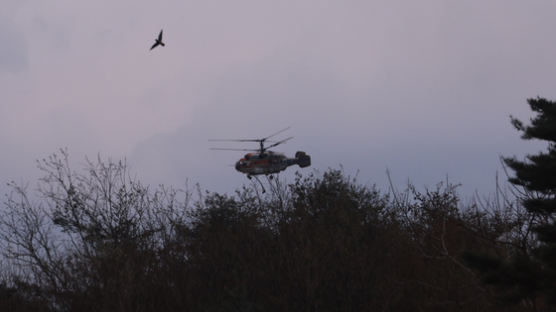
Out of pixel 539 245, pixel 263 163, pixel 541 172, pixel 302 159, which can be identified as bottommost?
pixel 539 245

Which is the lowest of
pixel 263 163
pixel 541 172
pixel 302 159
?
pixel 541 172

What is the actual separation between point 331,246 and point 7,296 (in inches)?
568

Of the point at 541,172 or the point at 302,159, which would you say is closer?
the point at 541,172

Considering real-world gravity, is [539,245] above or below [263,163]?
below

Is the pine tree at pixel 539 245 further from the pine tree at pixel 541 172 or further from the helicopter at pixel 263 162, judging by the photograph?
the helicopter at pixel 263 162

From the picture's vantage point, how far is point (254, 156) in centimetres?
5159

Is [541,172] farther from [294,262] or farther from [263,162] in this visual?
[263,162]

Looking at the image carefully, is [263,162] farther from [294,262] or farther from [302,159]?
[294,262]

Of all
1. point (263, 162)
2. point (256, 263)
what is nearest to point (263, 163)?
point (263, 162)

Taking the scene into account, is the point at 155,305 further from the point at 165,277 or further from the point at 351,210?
the point at 351,210

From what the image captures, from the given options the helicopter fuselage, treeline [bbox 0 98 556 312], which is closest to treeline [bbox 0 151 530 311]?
treeline [bbox 0 98 556 312]

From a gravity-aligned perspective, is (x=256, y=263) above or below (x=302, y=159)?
below

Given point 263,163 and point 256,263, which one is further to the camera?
point 263,163

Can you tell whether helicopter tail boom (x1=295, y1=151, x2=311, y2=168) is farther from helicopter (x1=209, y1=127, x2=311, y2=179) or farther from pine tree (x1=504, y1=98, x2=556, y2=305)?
pine tree (x1=504, y1=98, x2=556, y2=305)
